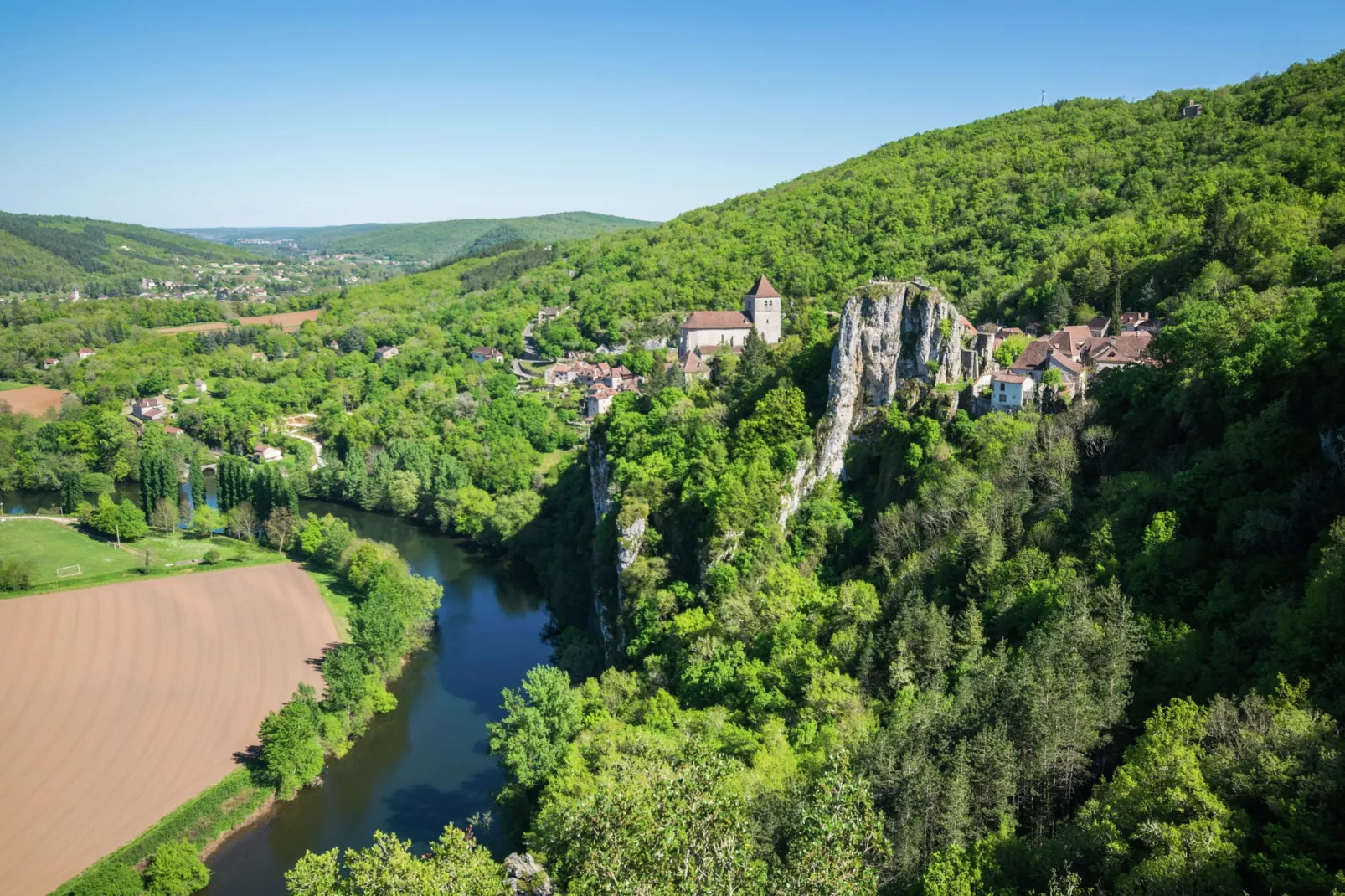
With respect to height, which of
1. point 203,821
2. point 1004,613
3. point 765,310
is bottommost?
point 203,821

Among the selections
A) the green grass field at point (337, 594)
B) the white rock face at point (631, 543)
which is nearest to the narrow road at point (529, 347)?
the green grass field at point (337, 594)

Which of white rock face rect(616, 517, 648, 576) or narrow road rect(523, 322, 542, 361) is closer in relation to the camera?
white rock face rect(616, 517, 648, 576)

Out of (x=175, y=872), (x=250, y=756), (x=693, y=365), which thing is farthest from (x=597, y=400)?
(x=175, y=872)

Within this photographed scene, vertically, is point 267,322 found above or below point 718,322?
below

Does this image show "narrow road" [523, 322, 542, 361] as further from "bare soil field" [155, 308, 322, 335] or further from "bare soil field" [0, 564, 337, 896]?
"bare soil field" [0, 564, 337, 896]

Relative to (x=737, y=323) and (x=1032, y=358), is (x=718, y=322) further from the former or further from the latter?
(x=1032, y=358)

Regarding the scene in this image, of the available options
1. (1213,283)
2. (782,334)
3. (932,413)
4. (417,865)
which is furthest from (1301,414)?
(782,334)

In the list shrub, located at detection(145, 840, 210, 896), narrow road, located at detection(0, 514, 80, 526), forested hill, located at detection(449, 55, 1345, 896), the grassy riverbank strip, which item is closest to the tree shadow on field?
the grassy riverbank strip
